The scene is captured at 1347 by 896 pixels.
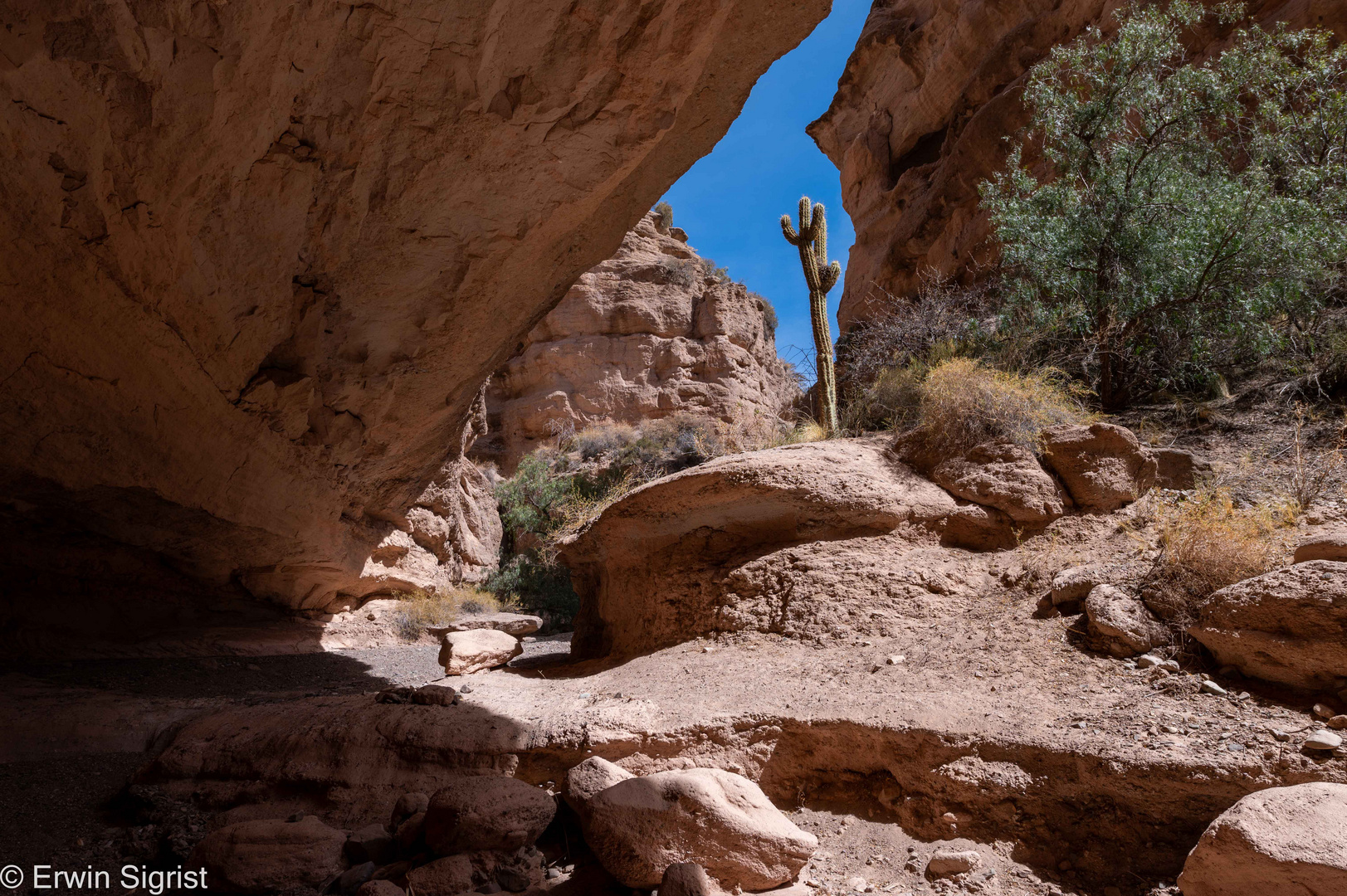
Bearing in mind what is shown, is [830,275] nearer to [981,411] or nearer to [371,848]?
[981,411]

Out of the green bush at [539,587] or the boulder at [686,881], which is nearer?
the boulder at [686,881]

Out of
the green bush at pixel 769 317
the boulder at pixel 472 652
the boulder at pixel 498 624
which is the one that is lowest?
the boulder at pixel 472 652

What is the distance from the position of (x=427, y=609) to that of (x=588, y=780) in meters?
7.72

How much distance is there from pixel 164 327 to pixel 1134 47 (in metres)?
10.5

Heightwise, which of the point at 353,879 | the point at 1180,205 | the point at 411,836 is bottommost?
the point at 353,879

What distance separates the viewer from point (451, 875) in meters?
3.21

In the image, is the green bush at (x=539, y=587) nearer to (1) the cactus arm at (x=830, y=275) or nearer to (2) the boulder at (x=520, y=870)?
(1) the cactus arm at (x=830, y=275)

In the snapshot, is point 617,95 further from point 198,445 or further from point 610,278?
point 610,278

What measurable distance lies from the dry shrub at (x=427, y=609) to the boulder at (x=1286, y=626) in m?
9.49

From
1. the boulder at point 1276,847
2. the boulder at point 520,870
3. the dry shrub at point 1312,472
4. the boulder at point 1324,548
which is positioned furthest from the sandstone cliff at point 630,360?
the boulder at point 1276,847

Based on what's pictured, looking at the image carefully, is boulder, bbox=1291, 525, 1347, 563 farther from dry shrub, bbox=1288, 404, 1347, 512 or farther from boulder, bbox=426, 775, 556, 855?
boulder, bbox=426, 775, 556, 855

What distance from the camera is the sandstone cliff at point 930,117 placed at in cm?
1217

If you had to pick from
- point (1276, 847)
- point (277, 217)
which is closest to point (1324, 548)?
point (1276, 847)

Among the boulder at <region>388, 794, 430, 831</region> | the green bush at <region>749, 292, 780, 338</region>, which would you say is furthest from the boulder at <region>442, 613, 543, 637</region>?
the green bush at <region>749, 292, 780, 338</region>
